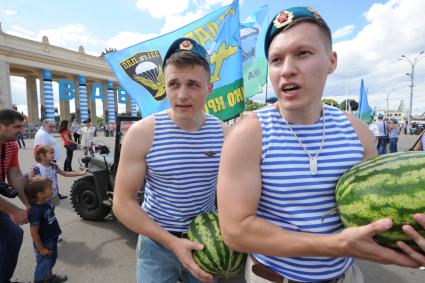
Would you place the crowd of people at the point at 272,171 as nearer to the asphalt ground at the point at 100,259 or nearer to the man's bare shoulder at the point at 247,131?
the man's bare shoulder at the point at 247,131

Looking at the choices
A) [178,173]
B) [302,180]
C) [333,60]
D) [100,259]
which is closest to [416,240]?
[302,180]

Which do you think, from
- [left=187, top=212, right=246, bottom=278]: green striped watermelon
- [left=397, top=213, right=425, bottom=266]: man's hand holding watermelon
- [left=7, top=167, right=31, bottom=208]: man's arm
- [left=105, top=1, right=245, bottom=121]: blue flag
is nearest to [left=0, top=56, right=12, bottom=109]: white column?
[left=105, top=1, right=245, bottom=121]: blue flag

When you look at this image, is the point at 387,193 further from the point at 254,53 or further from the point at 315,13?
the point at 254,53

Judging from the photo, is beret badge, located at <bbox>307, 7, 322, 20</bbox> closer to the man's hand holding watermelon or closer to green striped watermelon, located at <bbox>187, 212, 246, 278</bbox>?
the man's hand holding watermelon

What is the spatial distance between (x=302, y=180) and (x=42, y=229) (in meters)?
3.67

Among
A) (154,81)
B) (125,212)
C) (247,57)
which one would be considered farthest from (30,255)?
(247,57)

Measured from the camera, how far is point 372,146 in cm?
154

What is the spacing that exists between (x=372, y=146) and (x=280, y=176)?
568mm

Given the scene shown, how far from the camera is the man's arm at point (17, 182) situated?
3818 millimetres

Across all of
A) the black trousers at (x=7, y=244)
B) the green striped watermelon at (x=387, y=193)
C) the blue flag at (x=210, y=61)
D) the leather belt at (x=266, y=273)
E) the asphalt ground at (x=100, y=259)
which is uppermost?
the blue flag at (x=210, y=61)

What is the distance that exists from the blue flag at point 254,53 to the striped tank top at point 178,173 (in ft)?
24.5

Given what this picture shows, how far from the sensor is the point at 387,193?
118 centimetres

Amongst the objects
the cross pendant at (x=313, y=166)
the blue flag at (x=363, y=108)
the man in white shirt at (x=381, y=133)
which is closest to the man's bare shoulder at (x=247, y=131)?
the cross pendant at (x=313, y=166)

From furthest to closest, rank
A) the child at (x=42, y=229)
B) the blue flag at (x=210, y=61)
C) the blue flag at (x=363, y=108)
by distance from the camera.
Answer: the blue flag at (x=363, y=108), the blue flag at (x=210, y=61), the child at (x=42, y=229)
